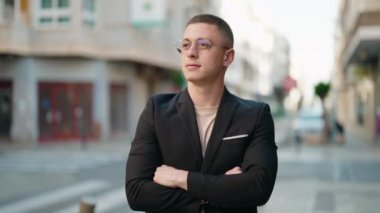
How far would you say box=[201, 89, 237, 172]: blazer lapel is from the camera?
215cm

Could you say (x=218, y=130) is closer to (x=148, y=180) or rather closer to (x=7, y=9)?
(x=148, y=180)

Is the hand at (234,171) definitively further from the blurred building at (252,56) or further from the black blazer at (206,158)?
the blurred building at (252,56)

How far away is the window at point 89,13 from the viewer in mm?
24227

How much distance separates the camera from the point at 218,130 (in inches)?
85.5

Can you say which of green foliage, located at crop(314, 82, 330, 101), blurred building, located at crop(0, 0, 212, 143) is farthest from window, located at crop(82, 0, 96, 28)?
green foliage, located at crop(314, 82, 330, 101)

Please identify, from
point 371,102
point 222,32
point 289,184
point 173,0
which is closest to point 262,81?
point 173,0

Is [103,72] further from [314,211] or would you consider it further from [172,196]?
[172,196]

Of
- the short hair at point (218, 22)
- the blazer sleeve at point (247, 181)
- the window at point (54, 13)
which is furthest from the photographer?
the window at point (54, 13)

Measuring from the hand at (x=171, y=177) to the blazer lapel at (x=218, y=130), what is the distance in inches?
3.7

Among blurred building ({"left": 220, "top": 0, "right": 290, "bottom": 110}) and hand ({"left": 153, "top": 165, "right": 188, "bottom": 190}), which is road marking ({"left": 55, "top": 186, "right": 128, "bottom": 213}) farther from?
blurred building ({"left": 220, "top": 0, "right": 290, "bottom": 110})

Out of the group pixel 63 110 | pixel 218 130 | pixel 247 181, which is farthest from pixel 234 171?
pixel 63 110

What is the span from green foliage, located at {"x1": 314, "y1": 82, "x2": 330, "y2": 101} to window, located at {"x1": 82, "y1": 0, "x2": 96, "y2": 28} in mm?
10891

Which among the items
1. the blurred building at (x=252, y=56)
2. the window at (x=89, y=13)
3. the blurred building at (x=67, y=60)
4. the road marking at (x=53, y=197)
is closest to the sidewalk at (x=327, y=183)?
the road marking at (x=53, y=197)

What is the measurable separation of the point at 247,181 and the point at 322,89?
22858mm
